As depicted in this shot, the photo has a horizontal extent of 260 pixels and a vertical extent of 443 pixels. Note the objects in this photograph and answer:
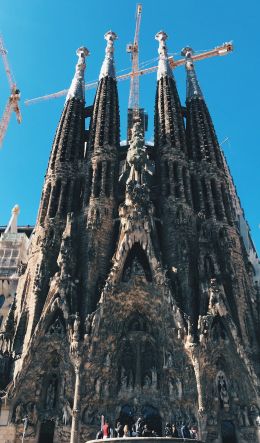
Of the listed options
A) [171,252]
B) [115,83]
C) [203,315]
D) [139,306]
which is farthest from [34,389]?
[115,83]

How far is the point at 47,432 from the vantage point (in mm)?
20359

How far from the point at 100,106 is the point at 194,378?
2284 cm

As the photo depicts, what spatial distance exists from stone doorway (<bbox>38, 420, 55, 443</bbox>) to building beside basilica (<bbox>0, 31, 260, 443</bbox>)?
42 millimetres

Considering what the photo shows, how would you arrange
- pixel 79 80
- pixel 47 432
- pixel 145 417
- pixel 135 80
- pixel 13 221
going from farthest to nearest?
pixel 135 80 → pixel 13 221 → pixel 79 80 → pixel 145 417 → pixel 47 432

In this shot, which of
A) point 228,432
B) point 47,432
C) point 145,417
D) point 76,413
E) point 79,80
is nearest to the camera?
point 76,413

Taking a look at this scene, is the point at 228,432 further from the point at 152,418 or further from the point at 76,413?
the point at 76,413

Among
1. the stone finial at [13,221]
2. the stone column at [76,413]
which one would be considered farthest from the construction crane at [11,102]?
the stone column at [76,413]

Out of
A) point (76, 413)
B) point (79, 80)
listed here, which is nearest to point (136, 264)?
point (76, 413)

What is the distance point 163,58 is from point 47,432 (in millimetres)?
33658

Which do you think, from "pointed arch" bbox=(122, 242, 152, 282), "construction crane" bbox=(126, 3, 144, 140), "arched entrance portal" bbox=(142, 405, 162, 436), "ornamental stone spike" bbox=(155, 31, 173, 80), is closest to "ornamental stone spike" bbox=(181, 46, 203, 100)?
"ornamental stone spike" bbox=(155, 31, 173, 80)

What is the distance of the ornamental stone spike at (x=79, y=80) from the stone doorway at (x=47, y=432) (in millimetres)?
25898

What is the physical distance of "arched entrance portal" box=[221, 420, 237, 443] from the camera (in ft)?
67.3

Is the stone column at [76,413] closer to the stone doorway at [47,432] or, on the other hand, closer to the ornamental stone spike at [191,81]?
the stone doorway at [47,432]

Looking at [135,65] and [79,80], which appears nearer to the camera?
[79,80]
